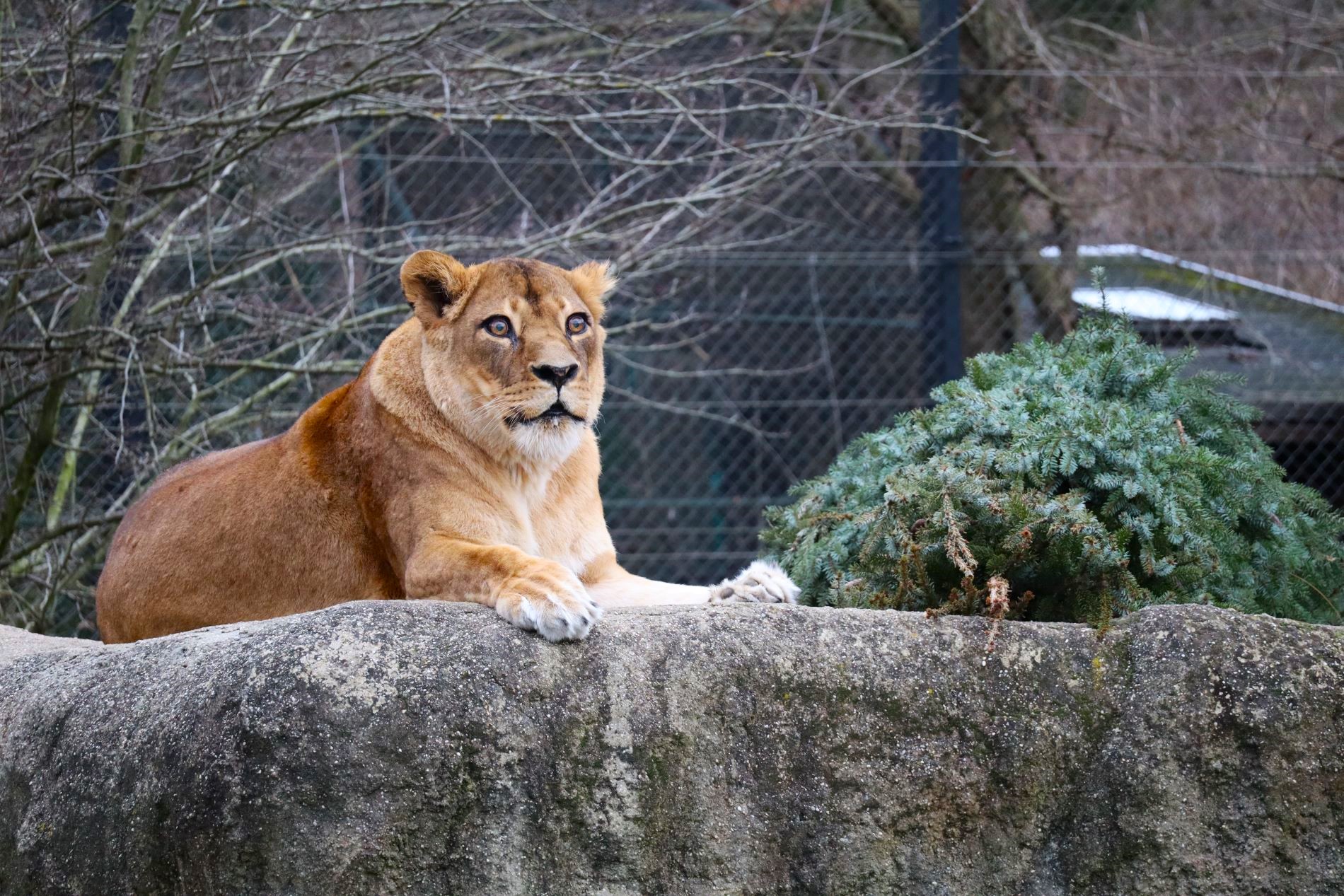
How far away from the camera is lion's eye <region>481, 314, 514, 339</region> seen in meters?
3.75

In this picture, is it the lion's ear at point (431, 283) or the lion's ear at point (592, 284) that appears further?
the lion's ear at point (592, 284)

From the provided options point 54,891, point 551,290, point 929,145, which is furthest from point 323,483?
point 929,145

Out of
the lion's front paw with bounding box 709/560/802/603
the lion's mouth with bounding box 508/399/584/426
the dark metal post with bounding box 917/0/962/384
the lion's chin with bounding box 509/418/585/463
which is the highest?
the lion's mouth with bounding box 508/399/584/426

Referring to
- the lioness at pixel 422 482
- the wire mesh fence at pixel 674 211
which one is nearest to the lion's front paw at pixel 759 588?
the lioness at pixel 422 482

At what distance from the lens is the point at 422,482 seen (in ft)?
12.2

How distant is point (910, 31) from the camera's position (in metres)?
8.70

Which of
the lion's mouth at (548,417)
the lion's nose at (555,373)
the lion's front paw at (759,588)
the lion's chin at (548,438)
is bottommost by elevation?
the lion's front paw at (759,588)

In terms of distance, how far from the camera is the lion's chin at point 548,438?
145 inches

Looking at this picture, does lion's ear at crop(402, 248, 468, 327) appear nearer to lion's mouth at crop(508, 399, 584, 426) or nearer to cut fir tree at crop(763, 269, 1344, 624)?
lion's mouth at crop(508, 399, 584, 426)

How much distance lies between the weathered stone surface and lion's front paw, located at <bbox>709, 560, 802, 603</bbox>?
16.7 inches

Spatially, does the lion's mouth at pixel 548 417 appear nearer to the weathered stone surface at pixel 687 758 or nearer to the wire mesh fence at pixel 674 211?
the weathered stone surface at pixel 687 758

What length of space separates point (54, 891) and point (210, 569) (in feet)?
4.07

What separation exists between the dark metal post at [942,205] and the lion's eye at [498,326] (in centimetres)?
457

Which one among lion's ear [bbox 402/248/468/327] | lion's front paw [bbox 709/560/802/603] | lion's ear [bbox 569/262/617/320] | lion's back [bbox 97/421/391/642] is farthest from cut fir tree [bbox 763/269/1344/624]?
lion's back [bbox 97/421/391/642]
